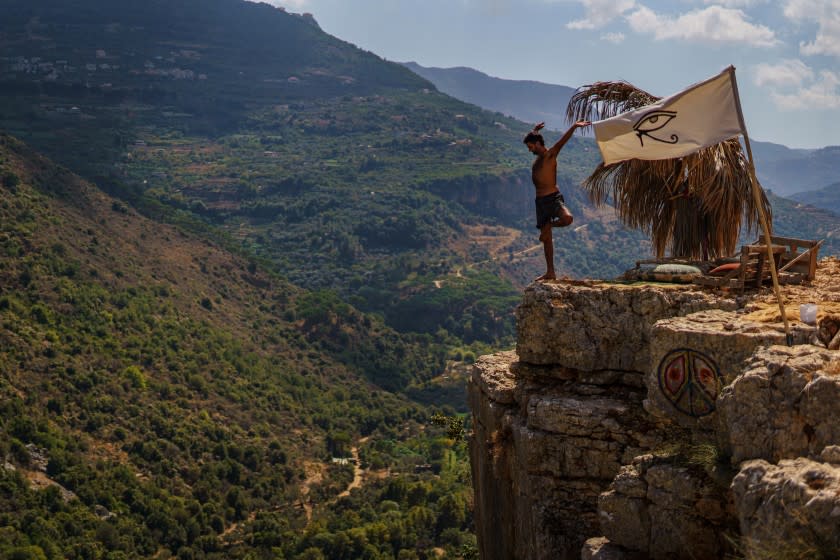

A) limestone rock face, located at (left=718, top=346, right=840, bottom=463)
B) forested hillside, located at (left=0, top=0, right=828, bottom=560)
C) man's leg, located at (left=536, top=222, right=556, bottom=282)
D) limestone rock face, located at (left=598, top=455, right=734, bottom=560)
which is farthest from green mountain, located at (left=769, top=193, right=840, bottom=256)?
limestone rock face, located at (left=718, top=346, right=840, bottom=463)

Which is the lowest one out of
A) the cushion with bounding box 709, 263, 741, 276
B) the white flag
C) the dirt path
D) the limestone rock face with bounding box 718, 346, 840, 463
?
the dirt path

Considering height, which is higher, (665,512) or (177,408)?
(665,512)

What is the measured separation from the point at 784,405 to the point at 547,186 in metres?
4.94

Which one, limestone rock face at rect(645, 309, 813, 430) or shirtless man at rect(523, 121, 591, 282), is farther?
shirtless man at rect(523, 121, 591, 282)

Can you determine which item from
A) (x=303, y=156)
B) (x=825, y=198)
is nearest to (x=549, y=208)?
(x=303, y=156)

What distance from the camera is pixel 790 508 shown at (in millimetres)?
5230

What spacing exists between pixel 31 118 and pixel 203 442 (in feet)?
209

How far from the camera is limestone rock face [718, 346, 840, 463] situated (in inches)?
228

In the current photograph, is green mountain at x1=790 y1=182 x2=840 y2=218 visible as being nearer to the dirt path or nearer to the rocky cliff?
the dirt path

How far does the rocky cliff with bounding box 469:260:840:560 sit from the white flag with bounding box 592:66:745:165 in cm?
140

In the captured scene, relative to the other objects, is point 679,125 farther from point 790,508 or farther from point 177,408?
point 177,408

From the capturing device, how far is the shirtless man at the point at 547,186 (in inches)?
407

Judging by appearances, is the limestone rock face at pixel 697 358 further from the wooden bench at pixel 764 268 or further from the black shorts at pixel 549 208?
the black shorts at pixel 549 208

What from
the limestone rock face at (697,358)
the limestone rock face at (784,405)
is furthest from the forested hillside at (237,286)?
the limestone rock face at (784,405)
